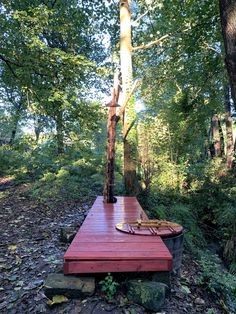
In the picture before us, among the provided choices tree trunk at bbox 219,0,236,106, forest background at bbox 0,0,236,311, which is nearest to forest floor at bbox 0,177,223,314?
forest background at bbox 0,0,236,311

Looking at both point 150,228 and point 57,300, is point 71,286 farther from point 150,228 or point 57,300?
point 150,228

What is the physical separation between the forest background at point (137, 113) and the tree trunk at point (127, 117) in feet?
0.42

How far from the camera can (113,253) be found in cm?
288

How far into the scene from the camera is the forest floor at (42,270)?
255 centimetres

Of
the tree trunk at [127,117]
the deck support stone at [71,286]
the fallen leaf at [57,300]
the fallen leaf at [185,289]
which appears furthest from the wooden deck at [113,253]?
the tree trunk at [127,117]

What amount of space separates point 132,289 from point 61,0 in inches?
417

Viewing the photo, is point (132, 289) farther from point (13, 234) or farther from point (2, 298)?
point (13, 234)

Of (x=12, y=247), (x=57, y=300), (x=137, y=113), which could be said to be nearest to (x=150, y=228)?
(x=57, y=300)

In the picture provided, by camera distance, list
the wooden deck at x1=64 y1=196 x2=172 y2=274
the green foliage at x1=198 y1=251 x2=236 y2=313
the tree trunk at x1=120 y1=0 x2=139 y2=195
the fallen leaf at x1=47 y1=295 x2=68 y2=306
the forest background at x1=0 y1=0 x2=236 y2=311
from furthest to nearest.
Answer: the tree trunk at x1=120 y1=0 x2=139 y2=195
the forest background at x1=0 y1=0 x2=236 y2=311
the green foliage at x1=198 y1=251 x2=236 y2=313
the wooden deck at x1=64 y1=196 x2=172 y2=274
the fallen leaf at x1=47 y1=295 x2=68 y2=306

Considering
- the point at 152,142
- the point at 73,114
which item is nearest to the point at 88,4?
the point at 73,114

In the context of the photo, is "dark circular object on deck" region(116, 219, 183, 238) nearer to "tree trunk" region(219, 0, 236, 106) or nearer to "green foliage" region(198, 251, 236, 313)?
"green foliage" region(198, 251, 236, 313)

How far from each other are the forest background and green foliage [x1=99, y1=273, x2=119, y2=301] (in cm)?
199

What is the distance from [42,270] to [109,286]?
1.13 metres

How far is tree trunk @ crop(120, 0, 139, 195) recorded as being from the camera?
23.5ft
